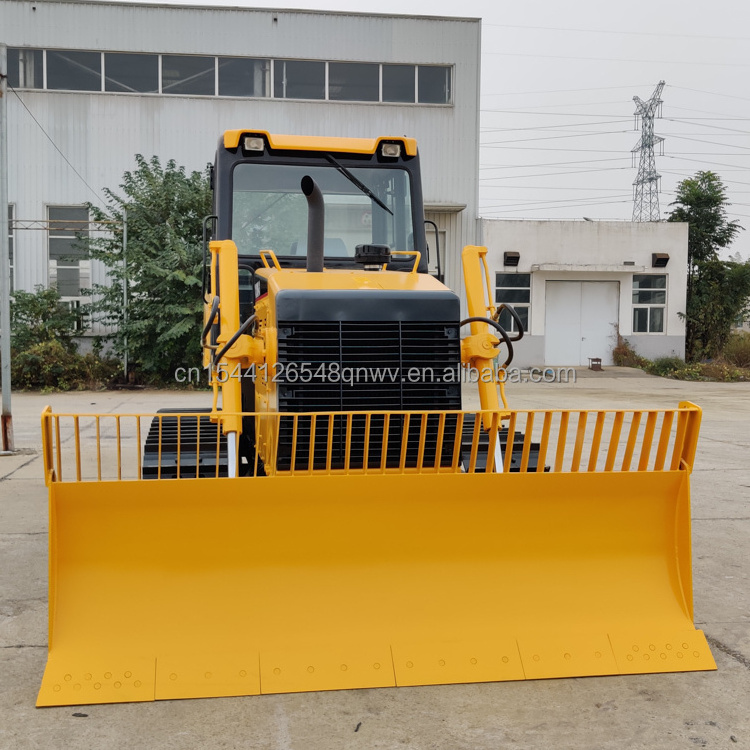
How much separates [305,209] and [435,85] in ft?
56.5

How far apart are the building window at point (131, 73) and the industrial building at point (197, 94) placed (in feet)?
0.08

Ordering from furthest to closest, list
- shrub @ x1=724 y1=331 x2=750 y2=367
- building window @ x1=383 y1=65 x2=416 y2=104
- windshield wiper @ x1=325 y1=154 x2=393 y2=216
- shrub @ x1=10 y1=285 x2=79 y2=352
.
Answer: shrub @ x1=724 y1=331 x2=750 y2=367 → building window @ x1=383 y1=65 x2=416 y2=104 → shrub @ x1=10 y1=285 x2=79 y2=352 → windshield wiper @ x1=325 y1=154 x2=393 y2=216

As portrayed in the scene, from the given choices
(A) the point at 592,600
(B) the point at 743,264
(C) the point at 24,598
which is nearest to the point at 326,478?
(A) the point at 592,600

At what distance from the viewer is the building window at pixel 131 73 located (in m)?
20.4

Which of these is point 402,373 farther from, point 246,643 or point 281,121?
point 281,121

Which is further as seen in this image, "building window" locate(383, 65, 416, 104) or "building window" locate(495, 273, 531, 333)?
"building window" locate(495, 273, 531, 333)

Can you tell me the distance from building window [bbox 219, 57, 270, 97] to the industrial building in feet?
0.09

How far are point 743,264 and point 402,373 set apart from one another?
23278mm

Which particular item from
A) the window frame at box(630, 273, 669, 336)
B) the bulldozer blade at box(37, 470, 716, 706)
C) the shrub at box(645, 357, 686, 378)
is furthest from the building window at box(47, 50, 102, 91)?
the bulldozer blade at box(37, 470, 716, 706)

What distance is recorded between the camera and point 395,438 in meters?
4.01

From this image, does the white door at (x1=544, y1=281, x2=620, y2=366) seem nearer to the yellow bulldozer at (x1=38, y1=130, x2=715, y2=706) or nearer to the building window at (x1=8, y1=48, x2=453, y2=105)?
the building window at (x1=8, y1=48, x2=453, y2=105)

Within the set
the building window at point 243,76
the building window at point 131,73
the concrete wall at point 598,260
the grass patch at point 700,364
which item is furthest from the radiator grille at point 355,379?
the concrete wall at point 598,260

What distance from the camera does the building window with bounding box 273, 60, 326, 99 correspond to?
20.9 meters

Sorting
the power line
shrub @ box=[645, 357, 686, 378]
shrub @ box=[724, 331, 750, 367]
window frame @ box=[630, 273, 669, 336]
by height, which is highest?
the power line
